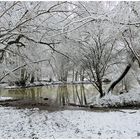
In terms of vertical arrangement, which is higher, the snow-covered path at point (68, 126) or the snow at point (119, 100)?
the snow at point (119, 100)

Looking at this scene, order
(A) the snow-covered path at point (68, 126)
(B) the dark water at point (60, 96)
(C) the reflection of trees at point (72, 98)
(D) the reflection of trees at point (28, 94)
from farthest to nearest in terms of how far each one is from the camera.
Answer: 1. (D) the reflection of trees at point (28, 94)
2. (B) the dark water at point (60, 96)
3. (C) the reflection of trees at point (72, 98)
4. (A) the snow-covered path at point (68, 126)

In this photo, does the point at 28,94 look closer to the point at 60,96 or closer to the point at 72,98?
the point at 60,96

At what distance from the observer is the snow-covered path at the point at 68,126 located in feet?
24.3

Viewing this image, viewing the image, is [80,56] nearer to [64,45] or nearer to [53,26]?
[64,45]

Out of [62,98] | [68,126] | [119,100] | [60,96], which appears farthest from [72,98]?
[68,126]

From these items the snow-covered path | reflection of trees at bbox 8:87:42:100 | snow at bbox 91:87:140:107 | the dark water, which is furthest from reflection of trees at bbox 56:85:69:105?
the snow-covered path

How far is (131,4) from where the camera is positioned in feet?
29.5

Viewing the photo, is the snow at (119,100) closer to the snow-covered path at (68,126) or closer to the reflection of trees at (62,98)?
the reflection of trees at (62,98)

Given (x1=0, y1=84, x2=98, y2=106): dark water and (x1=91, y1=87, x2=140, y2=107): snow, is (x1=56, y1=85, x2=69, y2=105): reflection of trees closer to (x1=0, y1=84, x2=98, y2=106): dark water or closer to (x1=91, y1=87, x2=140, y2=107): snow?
(x1=0, y1=84, x2=98, y2=106): dark water

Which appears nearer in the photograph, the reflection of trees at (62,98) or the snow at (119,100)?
the snow at (119,100)

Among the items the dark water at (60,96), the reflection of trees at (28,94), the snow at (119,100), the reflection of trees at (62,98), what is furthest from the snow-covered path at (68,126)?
the reflection of trees at (28,94)

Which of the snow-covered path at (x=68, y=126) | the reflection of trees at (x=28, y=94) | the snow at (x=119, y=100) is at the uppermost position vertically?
the reflection of trees at (x=28, y=94)

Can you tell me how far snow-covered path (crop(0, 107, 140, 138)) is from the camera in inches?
292

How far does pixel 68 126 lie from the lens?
861 cm
